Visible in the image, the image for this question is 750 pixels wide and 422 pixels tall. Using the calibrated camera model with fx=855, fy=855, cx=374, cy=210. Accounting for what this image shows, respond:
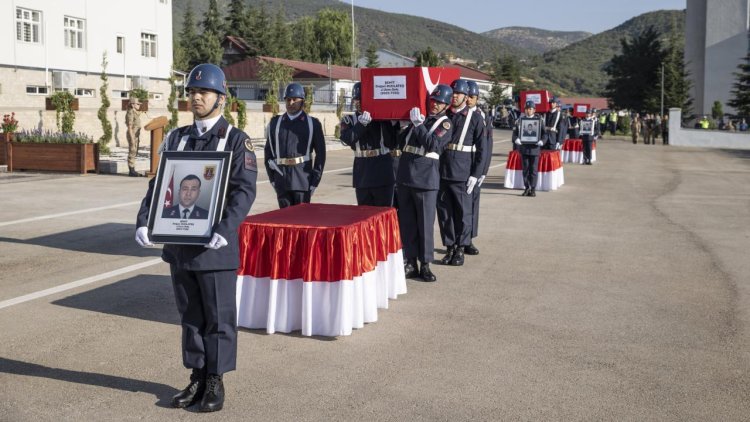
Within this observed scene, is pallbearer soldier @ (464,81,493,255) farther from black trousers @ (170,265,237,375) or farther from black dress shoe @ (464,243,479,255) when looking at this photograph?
black trousers @ (170,265,237,375)

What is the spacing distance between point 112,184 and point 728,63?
58.7 metres

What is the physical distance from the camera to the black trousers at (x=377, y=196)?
973cm

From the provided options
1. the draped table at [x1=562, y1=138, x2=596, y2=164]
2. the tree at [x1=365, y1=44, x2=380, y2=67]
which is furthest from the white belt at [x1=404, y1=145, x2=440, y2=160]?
the tree at [x1=365, y1=44, x2=380, y2=67]

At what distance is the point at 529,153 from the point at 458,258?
28.2ft

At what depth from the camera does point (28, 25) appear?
3819cm

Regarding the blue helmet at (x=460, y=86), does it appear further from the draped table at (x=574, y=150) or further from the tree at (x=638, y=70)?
the tree at (x=638, y=70)

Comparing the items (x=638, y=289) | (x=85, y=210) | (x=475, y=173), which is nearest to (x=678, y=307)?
(x=638, y=289)

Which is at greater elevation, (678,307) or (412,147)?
(412,147)

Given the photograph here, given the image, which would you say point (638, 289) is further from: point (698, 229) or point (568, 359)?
point (698, 229)

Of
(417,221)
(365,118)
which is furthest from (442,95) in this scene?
(417,221)

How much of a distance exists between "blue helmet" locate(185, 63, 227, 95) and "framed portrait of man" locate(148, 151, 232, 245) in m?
0.43

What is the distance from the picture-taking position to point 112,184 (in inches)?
771

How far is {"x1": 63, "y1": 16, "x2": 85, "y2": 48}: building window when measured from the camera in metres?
40.4

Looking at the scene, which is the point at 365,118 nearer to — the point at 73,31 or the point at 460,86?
the point at 460,86
